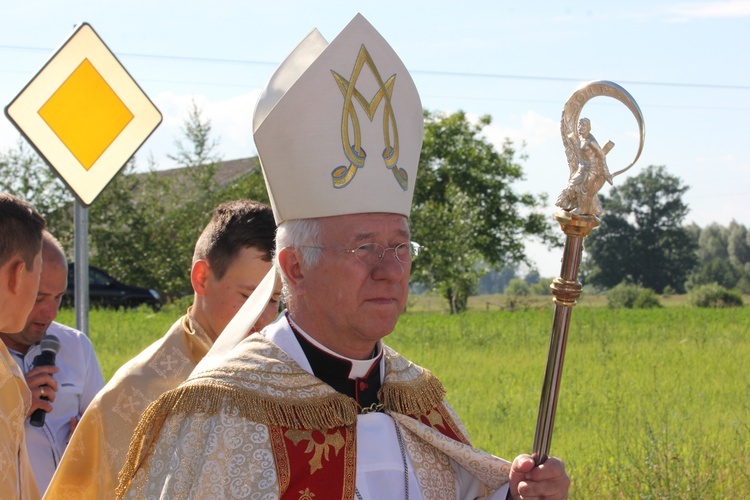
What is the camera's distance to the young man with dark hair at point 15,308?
9.84 ft

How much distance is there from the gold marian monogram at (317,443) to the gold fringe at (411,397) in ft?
0.84

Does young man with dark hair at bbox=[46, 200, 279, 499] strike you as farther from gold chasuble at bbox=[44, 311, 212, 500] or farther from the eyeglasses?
the eyeglasses

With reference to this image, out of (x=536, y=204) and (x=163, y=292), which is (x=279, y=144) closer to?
(x=163, y=292)

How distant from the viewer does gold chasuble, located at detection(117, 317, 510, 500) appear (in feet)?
8.92

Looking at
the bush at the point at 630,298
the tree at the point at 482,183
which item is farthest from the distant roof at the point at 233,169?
the bush at the point at 630,298

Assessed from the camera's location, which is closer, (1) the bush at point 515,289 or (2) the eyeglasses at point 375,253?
(2) the eyeglasses at point 375,253

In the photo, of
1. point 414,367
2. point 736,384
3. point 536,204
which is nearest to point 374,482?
point 414,367

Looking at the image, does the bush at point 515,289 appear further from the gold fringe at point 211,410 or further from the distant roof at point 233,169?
the gold fringe at point 211,410

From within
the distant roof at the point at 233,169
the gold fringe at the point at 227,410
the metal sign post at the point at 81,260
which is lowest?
the gold fringe at the point at 227,410

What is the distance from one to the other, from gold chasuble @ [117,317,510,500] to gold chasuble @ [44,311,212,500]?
0.59 metres

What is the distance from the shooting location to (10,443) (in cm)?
302

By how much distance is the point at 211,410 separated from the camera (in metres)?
2.76

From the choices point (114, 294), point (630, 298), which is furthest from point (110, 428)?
point (630, 298)

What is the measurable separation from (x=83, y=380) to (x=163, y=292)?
29.2m
